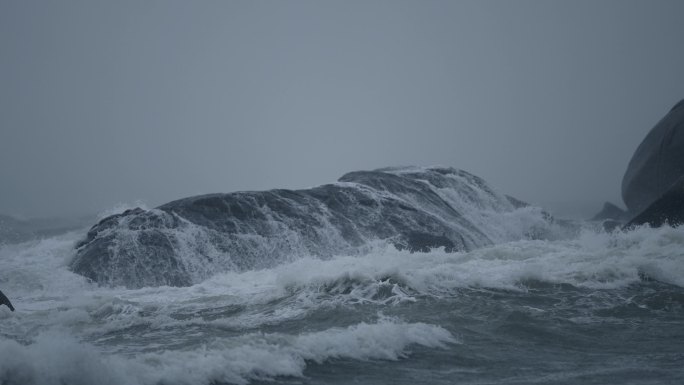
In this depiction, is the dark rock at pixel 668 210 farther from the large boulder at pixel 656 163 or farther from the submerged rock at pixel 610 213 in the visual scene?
the submerged rock at pixel 610 213

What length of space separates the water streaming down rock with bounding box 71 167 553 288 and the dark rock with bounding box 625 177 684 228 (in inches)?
236

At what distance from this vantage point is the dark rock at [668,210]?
56.6 ft

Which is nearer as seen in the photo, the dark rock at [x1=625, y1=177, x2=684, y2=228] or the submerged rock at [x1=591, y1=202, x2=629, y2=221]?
the dark rock at [x1=625, y1=177, x2=684, y2=228]

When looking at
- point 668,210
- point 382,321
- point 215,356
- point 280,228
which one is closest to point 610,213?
point 668,210

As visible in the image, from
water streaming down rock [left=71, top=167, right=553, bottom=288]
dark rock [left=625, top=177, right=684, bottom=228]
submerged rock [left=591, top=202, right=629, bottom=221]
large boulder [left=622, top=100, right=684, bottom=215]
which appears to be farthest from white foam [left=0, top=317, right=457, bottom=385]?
submerged rock [left=591, top=202, right=629, bottom=221]

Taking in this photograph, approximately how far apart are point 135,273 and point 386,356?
9.52m

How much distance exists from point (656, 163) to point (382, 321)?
18.2m

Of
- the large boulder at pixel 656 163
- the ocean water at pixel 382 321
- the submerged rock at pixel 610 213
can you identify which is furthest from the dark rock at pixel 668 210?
the submerged rock at pixel 610 213

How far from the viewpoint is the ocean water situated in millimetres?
6977

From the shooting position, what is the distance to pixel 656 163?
2278 cm

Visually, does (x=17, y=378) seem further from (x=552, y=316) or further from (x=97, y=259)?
(x=97, y=259)

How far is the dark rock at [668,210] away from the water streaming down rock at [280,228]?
5.99m

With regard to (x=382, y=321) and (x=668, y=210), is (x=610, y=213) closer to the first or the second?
(x=668, y=210)

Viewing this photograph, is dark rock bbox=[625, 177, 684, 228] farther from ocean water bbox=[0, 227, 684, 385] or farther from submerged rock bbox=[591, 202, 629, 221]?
submerged rock bbox=[591, 202, 629, 221]
